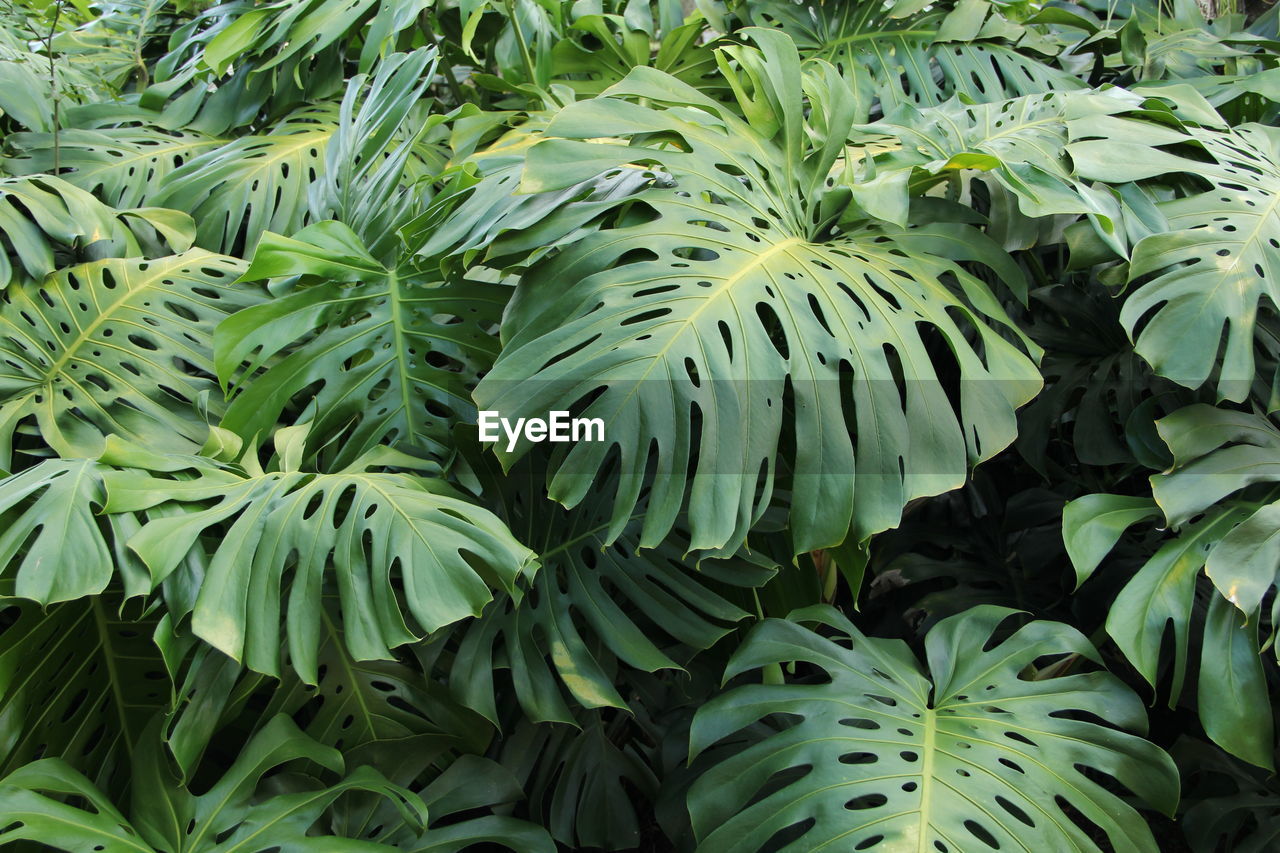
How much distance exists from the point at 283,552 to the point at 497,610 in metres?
0.30

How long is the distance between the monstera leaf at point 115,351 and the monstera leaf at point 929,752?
0.89 meters

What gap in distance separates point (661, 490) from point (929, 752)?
0.40 meters

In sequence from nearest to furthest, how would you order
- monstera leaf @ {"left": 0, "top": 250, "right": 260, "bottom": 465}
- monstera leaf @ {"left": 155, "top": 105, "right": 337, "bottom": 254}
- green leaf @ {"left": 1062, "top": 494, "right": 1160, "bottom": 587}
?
1. green leaf @ {"left": 1062, "top": 494, "right": 1160, "bottom": 587}
2. monstera leaf @ {"left": 0, "top": 250, "right": 260, "bottom": 465}
3. monstera leaf @ {"left": 155, "top": 105, "right": 337, "bottom": 254}

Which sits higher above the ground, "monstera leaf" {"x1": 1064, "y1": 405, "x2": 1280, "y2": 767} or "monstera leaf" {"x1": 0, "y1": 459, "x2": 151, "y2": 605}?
"monstera leaf" {"x1": 0, "y1": 459, "x2": 151, "y2": 605}

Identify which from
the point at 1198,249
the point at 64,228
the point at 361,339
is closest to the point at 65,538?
the point at 361,339

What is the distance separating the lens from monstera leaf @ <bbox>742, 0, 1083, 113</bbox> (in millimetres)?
1842

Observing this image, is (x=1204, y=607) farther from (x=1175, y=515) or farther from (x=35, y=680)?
(x=35, y=680)

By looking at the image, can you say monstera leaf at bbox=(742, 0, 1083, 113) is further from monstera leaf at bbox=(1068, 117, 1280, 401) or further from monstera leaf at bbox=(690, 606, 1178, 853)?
monstera leaf at bbox=(690, 606, 1178, 853)

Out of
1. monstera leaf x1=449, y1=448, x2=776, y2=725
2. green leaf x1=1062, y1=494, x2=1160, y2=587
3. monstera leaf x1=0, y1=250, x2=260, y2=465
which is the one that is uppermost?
monstera leaf x1=0, y1=250, x2=260, y2=465

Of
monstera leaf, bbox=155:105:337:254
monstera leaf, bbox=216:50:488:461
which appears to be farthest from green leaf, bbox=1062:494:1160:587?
monstera leaf, bbox=155:105:337:254

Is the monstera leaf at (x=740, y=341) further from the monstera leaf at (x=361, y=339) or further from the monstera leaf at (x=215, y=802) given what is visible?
the monstera leaf at (x=215, y=802)

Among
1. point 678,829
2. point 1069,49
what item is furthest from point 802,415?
point 1069,49

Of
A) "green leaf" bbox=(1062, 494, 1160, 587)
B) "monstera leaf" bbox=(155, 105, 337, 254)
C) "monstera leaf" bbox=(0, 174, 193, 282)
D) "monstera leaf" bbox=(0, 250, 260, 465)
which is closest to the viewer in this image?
"green leaf" bbox=(1062, 494, 1160, 587)

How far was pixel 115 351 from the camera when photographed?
4.65ft
